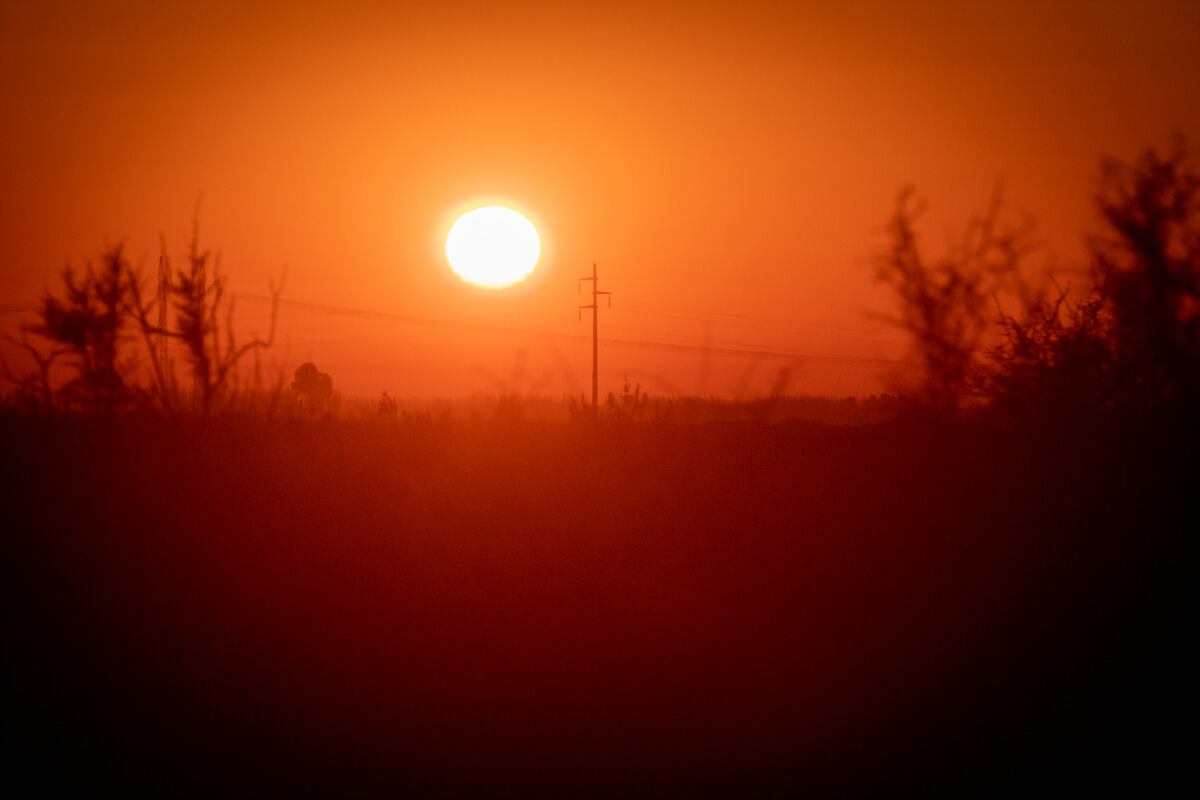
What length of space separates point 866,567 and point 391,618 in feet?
11.1

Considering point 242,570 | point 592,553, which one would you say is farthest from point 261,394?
point 592,553

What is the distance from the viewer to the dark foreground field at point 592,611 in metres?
4.98

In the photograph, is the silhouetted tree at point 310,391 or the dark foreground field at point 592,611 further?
the silhouetted tree at point 310,391

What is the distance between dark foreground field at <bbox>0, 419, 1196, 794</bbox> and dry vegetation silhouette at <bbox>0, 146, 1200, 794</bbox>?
3cm

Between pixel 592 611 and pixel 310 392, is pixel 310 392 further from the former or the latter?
pixel 592 611

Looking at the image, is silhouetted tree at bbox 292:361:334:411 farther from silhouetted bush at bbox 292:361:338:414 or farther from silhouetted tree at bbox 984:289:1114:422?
silhouetted tree at bbox 984:289:1114:422

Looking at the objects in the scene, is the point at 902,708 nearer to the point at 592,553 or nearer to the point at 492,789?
the point at 492,789

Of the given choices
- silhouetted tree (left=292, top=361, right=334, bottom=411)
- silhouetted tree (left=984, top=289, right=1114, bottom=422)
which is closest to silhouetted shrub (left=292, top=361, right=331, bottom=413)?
silhouetted tree (left=292, top=361, right=334, bottom=411)

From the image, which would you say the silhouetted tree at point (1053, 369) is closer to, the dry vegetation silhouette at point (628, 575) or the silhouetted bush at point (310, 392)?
the dry vegetation silhouette at point (628, 575)

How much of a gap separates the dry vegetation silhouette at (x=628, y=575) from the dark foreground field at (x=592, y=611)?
26 millimetres

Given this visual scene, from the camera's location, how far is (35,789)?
14.7 ft

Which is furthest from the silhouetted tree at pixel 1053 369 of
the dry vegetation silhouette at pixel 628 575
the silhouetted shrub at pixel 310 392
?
the silhouetted shrub at pixel 310 392

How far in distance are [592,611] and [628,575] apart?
0.85 meters

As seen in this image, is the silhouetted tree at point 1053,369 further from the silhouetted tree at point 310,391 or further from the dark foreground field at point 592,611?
the silhouetted tree at point 310,391
